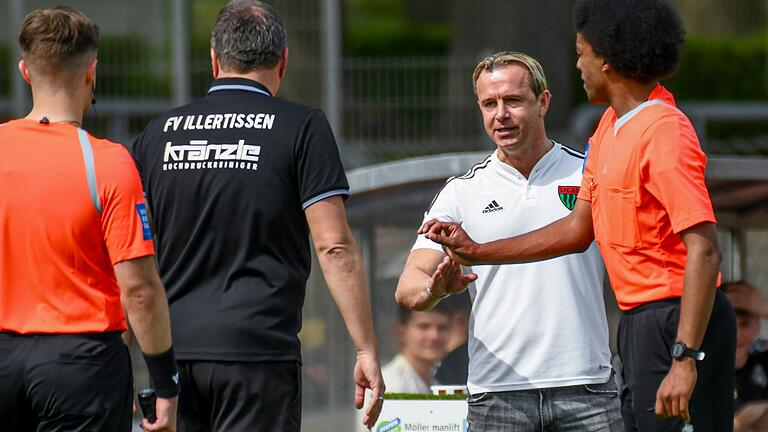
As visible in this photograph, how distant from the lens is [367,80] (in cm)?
1095

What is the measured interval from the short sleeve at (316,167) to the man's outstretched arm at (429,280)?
0.45 m

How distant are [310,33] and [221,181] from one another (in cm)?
893

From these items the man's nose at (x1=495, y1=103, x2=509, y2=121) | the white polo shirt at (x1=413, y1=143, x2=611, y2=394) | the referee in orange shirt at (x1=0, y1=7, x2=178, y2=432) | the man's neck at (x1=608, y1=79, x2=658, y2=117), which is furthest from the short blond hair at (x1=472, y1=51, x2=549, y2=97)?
the referee in orange shirt at (x1=0, y1=7, x2=178, y2=432)

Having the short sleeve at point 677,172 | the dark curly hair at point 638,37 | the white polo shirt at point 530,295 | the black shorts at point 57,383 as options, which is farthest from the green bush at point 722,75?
the black shorts at point 57,383

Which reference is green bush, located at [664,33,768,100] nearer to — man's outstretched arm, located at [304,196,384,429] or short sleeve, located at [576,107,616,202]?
short sleeve, located at [576,107,616,202]

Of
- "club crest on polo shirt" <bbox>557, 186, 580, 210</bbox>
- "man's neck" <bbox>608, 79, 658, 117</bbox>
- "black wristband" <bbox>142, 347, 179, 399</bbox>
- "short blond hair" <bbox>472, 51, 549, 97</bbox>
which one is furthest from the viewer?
"short blond hair" <bbox>472, 51, 549, 97</bbox>

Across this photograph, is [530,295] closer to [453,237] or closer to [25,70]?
[453,237]

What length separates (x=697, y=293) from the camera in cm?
388

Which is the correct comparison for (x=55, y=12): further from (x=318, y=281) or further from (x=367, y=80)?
(x=367, y=80)

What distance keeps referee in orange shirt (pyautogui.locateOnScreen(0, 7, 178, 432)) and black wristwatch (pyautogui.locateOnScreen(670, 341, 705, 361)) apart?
5.15 ft

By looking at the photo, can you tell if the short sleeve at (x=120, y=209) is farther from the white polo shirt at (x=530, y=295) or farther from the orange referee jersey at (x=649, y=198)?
the orange referee jersey at (x=649, y=198)

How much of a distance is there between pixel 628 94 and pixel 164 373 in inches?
69.8

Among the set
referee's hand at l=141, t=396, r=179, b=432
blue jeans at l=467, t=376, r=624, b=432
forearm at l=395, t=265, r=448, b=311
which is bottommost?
blue jeans at l=467, t=376, r=624, b=432

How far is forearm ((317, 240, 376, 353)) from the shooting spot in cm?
432
